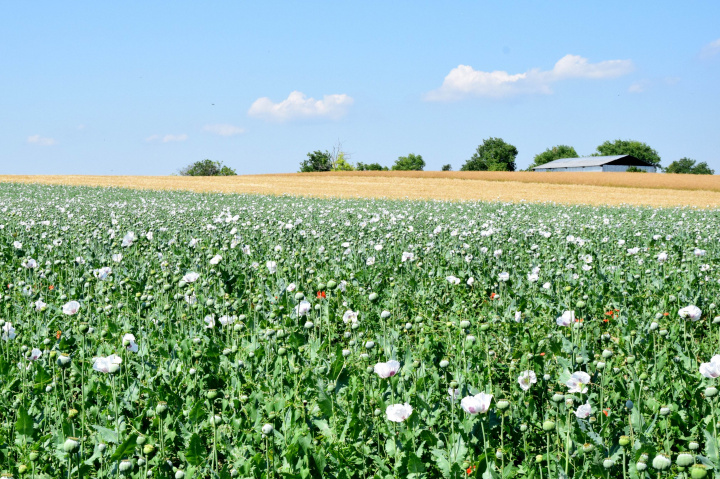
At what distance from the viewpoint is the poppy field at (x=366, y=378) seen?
271cm

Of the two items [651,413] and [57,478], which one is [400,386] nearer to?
[651,413]

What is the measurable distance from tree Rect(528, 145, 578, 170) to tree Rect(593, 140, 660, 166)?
7.20 meters

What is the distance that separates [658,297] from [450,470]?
465 cm

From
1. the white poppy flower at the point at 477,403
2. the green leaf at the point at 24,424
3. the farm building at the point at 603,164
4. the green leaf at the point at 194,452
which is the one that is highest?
the farm building at the point at 603,164

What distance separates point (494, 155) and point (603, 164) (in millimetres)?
24925

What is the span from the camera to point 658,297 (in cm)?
624

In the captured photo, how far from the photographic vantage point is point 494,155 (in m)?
119

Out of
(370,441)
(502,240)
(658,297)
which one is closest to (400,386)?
(370,441)

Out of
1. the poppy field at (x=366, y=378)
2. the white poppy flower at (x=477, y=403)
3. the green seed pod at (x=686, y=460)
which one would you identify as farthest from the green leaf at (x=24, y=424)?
the green seed pod at (x=686, y=460)

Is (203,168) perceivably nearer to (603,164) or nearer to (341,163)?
(341,163)

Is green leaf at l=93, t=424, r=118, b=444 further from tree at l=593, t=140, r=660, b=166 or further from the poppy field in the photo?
tree at l=593, t=140, r=660, b=166

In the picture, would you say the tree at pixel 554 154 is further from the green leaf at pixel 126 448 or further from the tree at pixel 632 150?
the green leaf at pixel 126 448

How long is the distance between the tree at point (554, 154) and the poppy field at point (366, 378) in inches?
4977

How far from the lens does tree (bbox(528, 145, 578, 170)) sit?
127125mm
